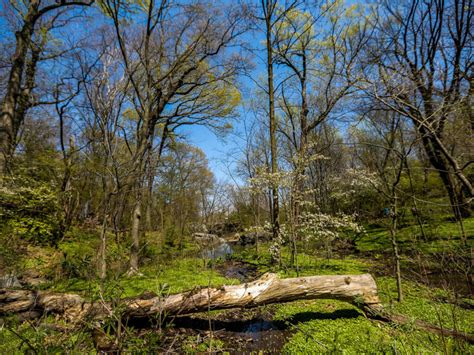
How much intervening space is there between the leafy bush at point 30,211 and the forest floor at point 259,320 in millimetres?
551

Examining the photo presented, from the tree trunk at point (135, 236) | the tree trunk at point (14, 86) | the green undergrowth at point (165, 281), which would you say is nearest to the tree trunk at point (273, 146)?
the green undergrowth at point (165, 281)

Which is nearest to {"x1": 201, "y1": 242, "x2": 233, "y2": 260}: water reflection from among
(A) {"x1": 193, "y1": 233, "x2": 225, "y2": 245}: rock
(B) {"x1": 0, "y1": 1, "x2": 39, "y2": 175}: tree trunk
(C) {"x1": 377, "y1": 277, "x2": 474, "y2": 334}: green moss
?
(A) {"x1": 193, "y1": 233, "x2": 225, "y2": 245}: rock

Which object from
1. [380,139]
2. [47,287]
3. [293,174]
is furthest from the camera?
[380,139]

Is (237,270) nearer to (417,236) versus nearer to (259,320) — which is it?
(259,320)

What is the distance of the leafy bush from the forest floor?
1.81 feet

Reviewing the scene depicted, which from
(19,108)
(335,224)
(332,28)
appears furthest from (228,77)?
(19,108)

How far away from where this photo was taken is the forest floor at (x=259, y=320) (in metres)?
1.73

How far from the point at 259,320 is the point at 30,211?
8.36m

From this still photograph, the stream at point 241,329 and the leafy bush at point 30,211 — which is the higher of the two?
the leafy bush at point 30,211

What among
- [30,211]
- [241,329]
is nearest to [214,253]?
[30,211]

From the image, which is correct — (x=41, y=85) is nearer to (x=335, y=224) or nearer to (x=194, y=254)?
(x=194, y=254)

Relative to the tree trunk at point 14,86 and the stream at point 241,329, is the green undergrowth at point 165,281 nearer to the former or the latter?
the stream at point 241,329

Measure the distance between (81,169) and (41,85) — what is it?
4301 mm

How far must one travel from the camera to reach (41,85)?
9523 mm
